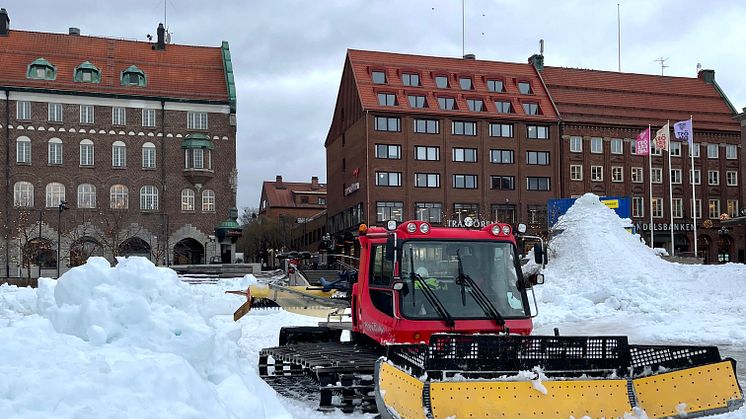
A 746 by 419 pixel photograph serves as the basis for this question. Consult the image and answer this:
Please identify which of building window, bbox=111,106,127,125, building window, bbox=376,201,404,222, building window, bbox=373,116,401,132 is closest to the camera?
building window, bbox=111,106,127,125

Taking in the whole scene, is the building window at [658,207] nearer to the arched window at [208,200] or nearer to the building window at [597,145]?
the building window at [597,145]

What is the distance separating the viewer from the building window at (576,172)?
65.7 metres

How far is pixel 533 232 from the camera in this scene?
61.6m

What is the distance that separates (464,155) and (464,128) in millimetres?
2137

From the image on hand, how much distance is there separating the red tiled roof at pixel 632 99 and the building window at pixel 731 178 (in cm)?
379

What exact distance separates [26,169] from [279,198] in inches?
2148

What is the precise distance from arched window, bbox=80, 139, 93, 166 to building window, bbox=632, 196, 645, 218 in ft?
142

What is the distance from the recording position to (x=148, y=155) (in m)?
58.2

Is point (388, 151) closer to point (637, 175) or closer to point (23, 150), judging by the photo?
point (637, 175)

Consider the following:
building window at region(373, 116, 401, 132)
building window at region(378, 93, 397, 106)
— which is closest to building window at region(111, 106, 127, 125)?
building window at region(373, 116, 401, 132)

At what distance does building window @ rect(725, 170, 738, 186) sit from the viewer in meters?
69.8

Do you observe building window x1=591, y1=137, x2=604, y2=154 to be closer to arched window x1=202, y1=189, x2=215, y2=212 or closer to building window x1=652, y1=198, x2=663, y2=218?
building window x1=652, y1=198, x2=663, y2=218

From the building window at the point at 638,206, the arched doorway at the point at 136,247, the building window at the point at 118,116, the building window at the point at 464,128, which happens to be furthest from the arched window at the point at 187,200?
the building window at the point at 638,206

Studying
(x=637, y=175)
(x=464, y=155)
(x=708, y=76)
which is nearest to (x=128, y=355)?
(x=464, y=155)
